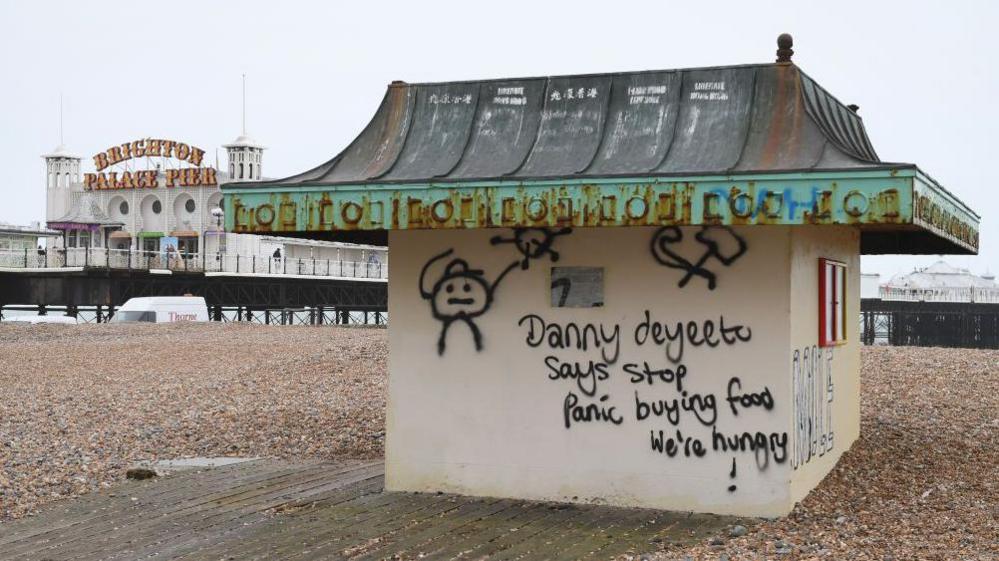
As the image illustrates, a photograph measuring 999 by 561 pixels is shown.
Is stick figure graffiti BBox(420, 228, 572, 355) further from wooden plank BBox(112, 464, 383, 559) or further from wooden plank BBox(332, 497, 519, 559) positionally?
wooden plank BBox(112, 464, 383, 559)

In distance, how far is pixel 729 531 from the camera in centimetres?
816

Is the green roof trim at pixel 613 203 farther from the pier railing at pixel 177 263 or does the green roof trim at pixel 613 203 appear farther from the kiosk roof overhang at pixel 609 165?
the pier railing at pixel 177 263

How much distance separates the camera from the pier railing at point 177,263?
51344 millimetres

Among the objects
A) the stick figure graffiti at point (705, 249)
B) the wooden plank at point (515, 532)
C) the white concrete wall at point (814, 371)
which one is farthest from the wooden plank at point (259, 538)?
the white concrete wall at point (814, 371)

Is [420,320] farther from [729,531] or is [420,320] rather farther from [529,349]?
[729,531]

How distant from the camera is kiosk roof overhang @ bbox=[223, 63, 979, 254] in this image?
780cm

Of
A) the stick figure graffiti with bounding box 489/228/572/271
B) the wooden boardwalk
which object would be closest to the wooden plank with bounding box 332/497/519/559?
the wooden boardwalk

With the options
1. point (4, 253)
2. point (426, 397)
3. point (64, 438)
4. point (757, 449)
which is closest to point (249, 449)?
point (64, 438)

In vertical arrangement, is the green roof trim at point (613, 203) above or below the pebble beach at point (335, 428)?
above

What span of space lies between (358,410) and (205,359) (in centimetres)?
943

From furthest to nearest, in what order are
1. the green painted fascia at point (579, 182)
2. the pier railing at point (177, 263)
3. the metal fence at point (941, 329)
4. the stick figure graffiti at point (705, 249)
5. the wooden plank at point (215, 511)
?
the metal fence at point (941, 329) < the pier railing at point (177, 263) < the stick figure graffiti at point (705, 249) < the wooden plank at point (215, 511) < the green painted fascia at point (579, 182)

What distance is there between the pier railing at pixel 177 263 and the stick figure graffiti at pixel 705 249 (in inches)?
1703

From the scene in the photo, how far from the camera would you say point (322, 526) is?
8359 millimetres

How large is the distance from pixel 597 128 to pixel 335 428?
6.44 m
